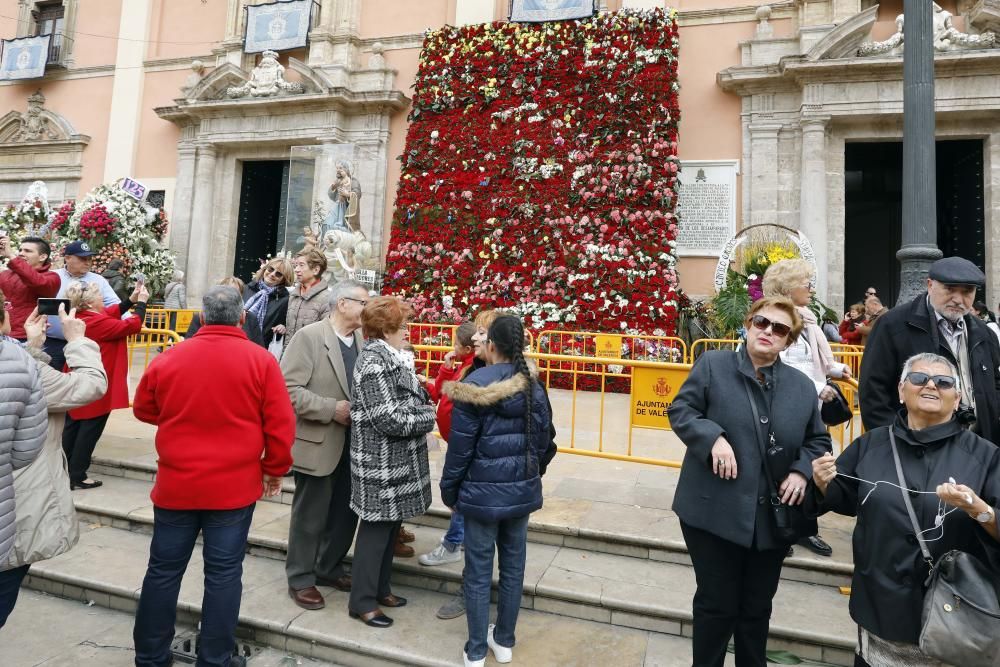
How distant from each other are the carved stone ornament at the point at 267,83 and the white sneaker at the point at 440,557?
42.3 feet

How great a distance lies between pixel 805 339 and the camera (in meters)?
3.69

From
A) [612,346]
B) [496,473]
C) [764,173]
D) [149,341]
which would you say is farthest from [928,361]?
[764,173]

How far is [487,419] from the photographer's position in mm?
2768

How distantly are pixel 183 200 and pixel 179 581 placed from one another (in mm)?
14284

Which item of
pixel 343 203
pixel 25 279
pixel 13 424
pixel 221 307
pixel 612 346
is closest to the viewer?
pixel 13 424

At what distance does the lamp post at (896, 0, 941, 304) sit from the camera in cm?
420

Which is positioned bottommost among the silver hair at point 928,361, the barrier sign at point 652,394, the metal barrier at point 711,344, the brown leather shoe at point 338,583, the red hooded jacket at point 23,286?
the brown leather shoe at point 338,583

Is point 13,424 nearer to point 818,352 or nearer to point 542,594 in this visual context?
point 542,594

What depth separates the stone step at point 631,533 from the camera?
138 inches

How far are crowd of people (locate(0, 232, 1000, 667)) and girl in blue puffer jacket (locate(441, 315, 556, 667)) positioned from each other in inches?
0.4

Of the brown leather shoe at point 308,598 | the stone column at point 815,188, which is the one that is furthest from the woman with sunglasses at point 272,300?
the stone column at point 815,188

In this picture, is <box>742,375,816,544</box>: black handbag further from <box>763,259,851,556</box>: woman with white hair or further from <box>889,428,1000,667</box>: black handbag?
<box>763,259,851,556</box>: woman with white hair

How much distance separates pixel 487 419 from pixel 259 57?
1551 cm

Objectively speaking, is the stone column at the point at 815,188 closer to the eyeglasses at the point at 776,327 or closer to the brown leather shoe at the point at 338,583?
the eyeglasses at the point at 776,327
